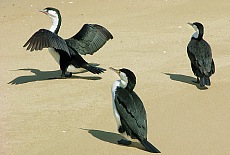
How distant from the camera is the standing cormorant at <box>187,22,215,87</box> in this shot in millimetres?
9367

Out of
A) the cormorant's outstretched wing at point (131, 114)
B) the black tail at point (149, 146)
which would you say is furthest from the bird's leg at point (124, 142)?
the black tail at point (149, 146)

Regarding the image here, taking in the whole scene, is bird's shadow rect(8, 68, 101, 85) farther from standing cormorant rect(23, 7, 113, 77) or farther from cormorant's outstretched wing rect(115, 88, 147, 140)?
cormorant's outstretched wing rect(115, 88, 147, 140)

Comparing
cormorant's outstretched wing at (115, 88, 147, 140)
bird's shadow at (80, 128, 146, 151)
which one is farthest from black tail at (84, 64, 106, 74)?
cormorant's outstretched wing at (115, 88, 147, 140)

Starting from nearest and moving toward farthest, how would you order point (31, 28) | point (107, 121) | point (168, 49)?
point (107, 121), point (168, 49), point (31, 28)

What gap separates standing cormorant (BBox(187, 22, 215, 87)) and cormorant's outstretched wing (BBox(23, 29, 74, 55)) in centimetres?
206

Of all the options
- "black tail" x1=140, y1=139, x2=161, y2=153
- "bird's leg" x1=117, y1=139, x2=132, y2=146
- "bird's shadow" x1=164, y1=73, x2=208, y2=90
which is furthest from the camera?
"bird's shadow" x1=164, y1=73, x2=208, y2=90

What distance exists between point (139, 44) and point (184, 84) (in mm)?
2996

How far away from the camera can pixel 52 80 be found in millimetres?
A: 9961

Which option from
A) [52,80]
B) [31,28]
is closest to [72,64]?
[52,80]

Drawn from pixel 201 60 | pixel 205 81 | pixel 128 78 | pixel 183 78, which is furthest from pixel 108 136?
pixel 183 78

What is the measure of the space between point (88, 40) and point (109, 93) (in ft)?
5.87

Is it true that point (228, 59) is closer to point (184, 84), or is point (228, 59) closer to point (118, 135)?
point (184, 84)

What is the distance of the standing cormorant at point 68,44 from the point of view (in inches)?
370

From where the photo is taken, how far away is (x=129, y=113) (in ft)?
22.0
